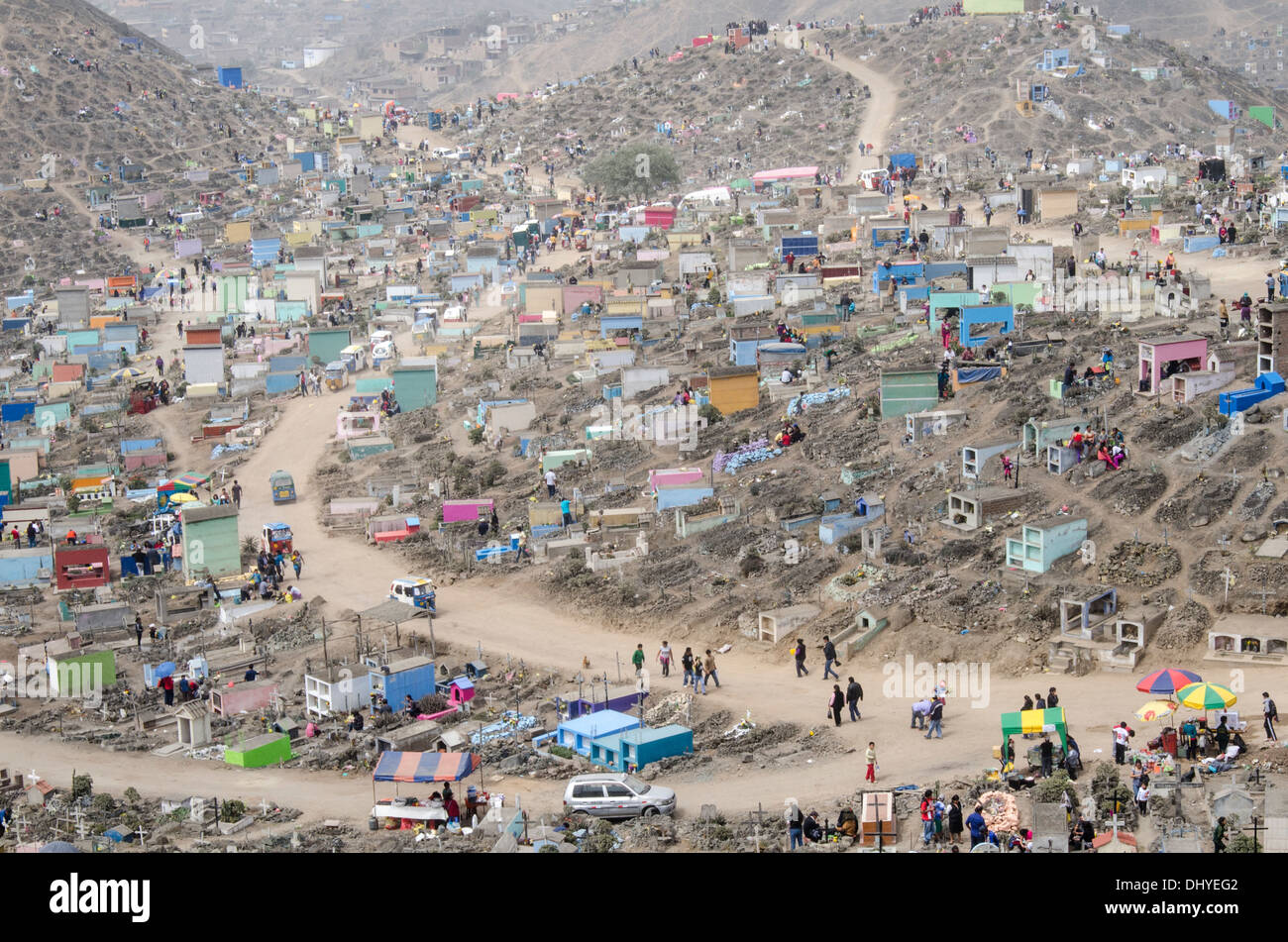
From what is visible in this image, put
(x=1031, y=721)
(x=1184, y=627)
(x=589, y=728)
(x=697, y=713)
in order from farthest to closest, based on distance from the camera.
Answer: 1. (x=697, y=713)
2. (x=1184, y=627)
3. (x=589, y=728)
4. (x=1031, y=721)

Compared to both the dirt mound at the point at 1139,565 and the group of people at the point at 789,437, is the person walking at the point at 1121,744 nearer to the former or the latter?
the dirt mound at the point at 1139,565

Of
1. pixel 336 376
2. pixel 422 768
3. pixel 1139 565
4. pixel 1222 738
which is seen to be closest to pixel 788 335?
pixel 336 376

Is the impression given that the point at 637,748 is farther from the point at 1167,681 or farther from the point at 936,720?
the point at 1167,681

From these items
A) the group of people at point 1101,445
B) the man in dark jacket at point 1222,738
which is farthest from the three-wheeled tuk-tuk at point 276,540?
the man in dark jacket at point 1222,738

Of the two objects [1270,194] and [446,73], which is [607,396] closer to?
[1270,194]

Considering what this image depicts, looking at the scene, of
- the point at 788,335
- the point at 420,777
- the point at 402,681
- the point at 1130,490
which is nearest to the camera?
the point at 420,777

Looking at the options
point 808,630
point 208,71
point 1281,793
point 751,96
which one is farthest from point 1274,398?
point 208,71

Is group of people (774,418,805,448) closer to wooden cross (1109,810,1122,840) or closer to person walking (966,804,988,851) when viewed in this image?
person walking (966,804,988,851)

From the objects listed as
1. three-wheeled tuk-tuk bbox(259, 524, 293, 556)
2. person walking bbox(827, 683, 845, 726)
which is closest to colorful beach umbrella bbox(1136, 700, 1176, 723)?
person walking bbox(827, 683, 845, 726)
